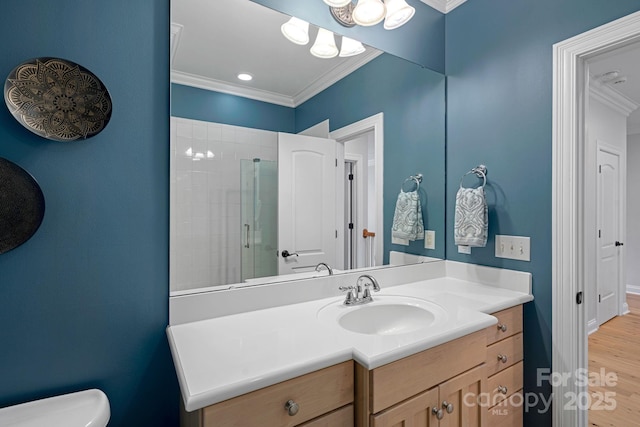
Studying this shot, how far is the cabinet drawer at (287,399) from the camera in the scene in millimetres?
758

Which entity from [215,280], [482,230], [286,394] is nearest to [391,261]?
[482,230]

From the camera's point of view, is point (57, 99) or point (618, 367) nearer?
point (57, 99)

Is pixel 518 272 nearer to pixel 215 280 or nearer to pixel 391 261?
pixel 391 261

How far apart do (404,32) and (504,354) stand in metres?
1.79

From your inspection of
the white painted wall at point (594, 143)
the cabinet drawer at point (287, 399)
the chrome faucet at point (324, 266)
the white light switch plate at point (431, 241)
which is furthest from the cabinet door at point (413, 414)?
the white painted wall at point (594, 143)

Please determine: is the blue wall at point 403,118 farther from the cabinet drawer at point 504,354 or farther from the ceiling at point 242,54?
the cabinet drawer at point 504,354

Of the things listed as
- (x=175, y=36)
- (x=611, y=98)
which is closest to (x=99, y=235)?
(x=175, y=36)

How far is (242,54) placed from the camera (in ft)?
4.51

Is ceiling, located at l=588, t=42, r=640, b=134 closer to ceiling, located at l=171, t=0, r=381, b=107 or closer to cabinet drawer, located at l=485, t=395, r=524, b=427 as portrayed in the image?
ceiling, located at l=171, t=0, r=381, b=107

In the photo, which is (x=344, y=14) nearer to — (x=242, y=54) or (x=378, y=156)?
(x=242, y=54)

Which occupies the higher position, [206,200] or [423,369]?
[206,200]

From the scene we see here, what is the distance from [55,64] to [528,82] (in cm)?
197

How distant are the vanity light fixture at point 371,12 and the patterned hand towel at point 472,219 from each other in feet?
3.20

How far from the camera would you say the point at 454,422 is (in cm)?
112
